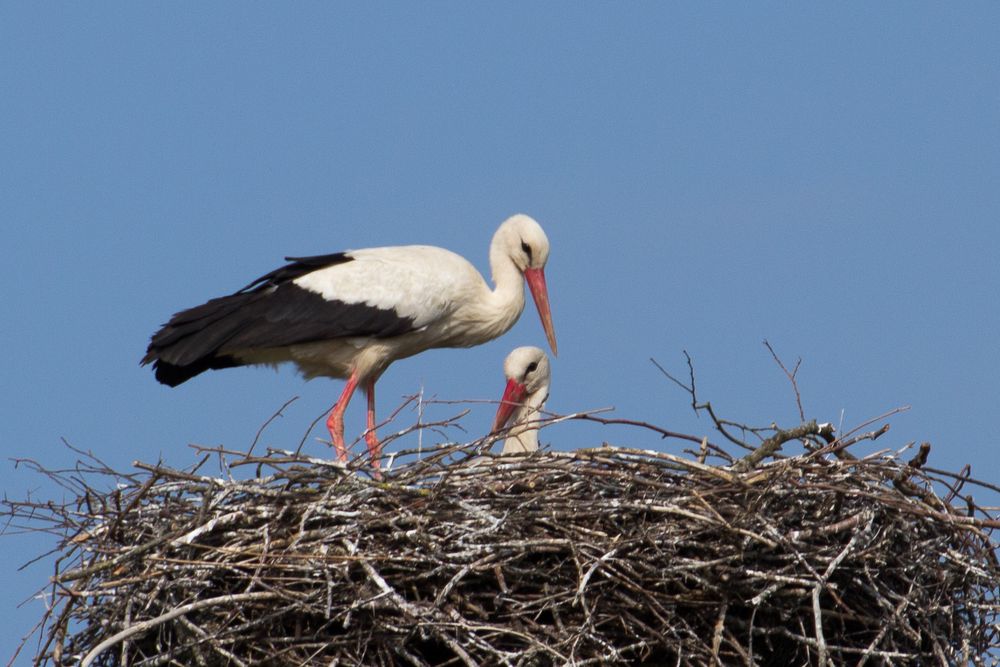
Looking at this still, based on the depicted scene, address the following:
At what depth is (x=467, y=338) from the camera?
920 centimetres

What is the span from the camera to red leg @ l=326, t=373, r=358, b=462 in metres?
8.99

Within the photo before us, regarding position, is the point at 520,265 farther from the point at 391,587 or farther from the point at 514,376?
the point at 391,587

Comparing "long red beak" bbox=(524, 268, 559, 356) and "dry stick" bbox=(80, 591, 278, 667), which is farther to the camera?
"long red beak" bbox=(524, 268, 559, 356)

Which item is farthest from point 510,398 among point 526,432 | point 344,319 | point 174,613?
point 174,613

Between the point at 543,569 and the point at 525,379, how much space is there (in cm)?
273

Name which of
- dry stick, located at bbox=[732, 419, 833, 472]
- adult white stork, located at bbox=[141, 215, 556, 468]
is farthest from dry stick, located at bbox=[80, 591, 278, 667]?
adult white stork, located at bbox=[141, 215, 556, 468]

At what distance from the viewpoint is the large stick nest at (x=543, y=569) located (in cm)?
595

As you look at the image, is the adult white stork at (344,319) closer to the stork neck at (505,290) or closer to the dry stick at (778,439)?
the stork neck at (505,290)

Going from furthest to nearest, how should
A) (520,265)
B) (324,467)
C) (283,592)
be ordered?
(520,265) → (324,467) → (283,592)

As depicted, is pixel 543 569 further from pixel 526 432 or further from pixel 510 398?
pixel 510 398

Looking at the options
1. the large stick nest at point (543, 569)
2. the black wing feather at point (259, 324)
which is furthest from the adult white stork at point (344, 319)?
the large stick nest at point (543, 569)

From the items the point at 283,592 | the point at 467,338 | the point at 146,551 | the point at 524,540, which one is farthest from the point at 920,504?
the point at 467,338

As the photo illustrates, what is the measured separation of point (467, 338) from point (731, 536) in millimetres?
3428

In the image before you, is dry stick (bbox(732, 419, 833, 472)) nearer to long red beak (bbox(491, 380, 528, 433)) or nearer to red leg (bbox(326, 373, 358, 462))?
long red beak (bbox(491, 380, 528, 433))
